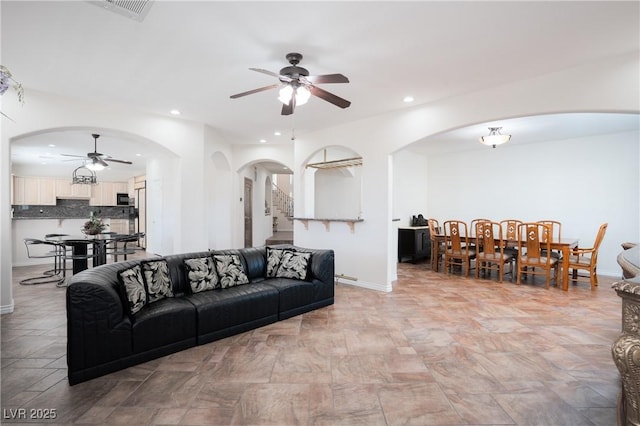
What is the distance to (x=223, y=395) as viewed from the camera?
217cm

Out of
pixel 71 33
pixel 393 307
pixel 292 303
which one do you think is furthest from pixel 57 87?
pixel 393 307

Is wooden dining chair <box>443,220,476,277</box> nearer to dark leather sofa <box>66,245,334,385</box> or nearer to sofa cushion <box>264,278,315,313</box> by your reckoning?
dark leather sofa <box>66,245,334,385</box>

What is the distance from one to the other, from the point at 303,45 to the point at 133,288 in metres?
2.70

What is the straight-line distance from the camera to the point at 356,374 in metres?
2.45

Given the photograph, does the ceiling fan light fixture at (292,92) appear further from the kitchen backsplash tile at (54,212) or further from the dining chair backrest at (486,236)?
the kitchen backsplash tile at (54,212)

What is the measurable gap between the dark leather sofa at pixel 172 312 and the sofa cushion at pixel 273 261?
80 mm

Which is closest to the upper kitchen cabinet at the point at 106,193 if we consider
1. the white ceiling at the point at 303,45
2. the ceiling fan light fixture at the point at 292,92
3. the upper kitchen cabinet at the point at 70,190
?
the upper kitchen cabinet at the point at 70,190

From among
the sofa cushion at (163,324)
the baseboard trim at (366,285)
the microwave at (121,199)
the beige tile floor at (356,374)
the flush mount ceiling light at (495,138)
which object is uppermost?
the flush mount ceiling light at (495,138)

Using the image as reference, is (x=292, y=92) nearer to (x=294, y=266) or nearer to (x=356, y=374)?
(x=294, y=266)

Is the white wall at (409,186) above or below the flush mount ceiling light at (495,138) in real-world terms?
below

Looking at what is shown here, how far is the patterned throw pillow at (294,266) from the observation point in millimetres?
3965

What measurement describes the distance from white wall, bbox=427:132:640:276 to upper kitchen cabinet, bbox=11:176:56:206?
36.6ft

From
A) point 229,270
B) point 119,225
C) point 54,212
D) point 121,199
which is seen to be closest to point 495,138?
point 229,270

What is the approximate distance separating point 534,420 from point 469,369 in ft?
2.03
